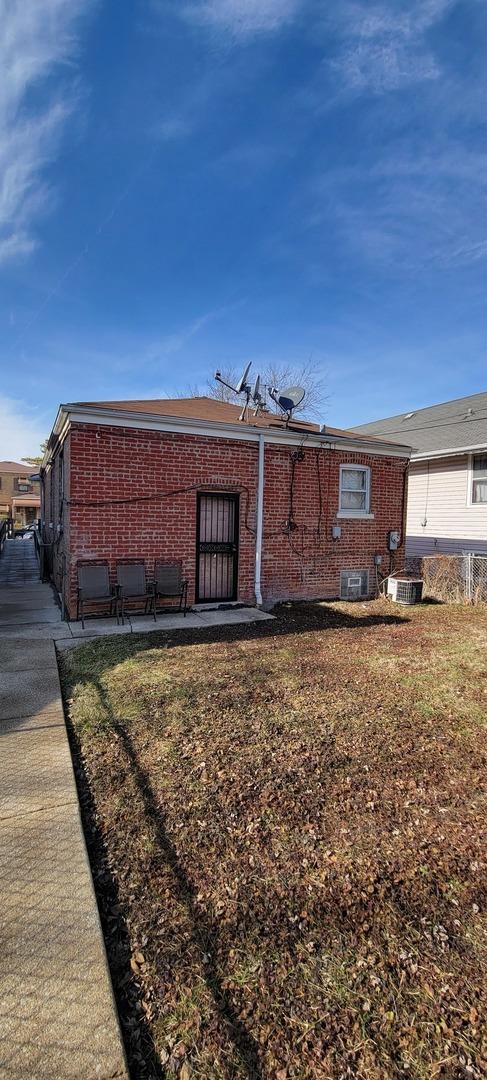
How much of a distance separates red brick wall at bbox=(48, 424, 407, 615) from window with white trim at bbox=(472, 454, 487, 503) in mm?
3154

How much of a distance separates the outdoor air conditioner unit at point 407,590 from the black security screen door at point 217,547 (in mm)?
3661

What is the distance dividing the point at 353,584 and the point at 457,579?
7.53ft

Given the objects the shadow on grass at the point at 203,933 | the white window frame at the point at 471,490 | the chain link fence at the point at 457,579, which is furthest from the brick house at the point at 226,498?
the shadow on grass at the point at 203,933

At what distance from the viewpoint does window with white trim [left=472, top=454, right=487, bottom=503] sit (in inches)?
488

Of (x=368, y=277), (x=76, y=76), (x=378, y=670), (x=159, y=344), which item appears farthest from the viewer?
(x=159, y=344)

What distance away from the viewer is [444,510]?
13516 millimetres

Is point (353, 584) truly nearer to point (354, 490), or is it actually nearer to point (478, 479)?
point (354, 490)

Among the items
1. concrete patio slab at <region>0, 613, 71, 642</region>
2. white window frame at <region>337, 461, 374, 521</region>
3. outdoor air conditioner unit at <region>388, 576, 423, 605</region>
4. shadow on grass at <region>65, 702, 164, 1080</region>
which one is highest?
white window frame at <region>337, 461, 374, 521</region>

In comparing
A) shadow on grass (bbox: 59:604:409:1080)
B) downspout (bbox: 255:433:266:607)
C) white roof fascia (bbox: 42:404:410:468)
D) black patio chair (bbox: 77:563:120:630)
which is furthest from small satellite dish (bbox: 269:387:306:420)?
shadow on grass (bbox: 59:604:409:1080)

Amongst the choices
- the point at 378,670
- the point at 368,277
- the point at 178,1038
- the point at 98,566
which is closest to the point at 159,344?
the point at 368,277

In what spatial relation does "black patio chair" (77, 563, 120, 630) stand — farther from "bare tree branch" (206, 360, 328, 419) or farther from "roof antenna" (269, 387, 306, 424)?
"bare tree branch" (206, 360, 328, 419)

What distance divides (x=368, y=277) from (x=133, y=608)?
10249 mm

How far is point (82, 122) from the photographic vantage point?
7613 mm

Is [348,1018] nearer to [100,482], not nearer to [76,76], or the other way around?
[100,482]
